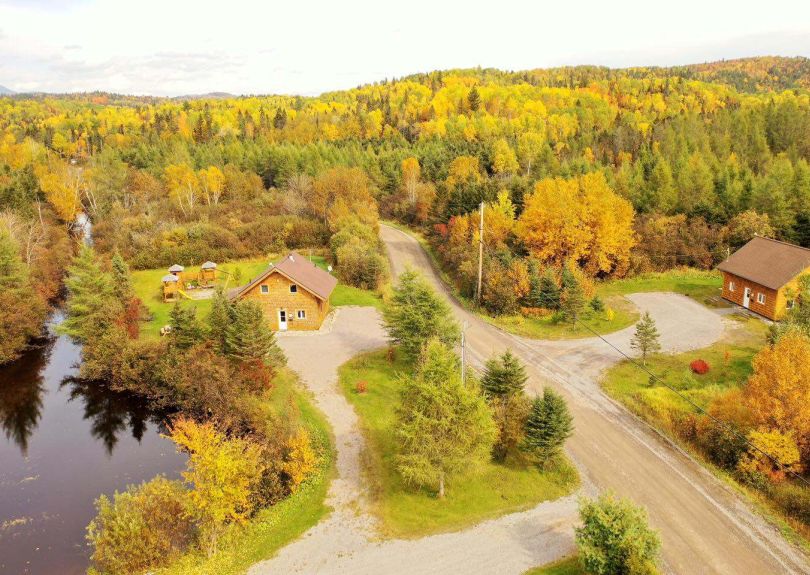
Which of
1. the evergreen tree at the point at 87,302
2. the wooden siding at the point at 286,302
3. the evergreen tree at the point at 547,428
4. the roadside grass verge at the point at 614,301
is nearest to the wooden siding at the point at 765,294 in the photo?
the roadside grass verge at the point at 614,301

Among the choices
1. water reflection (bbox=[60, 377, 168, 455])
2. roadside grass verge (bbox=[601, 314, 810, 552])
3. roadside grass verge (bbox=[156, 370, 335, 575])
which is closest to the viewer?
roadside grass verge (bbox=[156, 370, 335, 575])

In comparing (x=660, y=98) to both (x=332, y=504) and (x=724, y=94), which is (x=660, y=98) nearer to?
(x=724, y=94)

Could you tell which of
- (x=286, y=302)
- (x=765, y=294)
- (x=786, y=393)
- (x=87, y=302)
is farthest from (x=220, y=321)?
(x=765, y=294)

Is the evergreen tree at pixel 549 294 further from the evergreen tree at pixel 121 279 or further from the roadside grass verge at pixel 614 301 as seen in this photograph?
the evergreen tree at pixel 121 279

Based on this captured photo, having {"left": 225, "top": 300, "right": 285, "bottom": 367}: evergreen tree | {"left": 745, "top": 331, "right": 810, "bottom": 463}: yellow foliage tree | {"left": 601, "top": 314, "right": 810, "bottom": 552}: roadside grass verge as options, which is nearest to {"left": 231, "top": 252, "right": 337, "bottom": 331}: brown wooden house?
{"left": 225, "top": 300, "right": 285, "bottom": 367}: evergreen tree

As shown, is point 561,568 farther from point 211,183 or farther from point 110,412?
point 211,183

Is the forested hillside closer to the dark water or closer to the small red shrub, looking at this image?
the small red shrub
